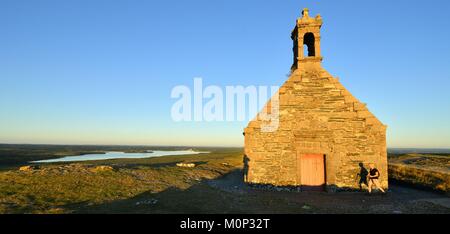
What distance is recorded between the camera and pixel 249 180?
47.4ft

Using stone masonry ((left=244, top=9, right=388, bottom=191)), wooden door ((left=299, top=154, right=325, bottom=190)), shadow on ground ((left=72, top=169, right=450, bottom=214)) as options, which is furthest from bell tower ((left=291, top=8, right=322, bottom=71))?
shadow on ground ((left=72, top=169, right=450, bottom=214))

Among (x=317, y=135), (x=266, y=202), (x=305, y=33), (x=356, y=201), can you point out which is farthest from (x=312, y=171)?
Result: (x=305, y=33)

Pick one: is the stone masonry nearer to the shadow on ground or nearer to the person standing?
the person standing

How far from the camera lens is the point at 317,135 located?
13.9 metres

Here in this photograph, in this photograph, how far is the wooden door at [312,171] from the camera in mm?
14008

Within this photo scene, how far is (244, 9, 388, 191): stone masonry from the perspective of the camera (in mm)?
13547

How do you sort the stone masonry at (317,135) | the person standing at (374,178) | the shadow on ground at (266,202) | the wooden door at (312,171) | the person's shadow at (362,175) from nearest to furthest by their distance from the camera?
the shadow on ground at (266,202), the person standing at (374,178), the person's shadow at (362,175), the stone masonry at (317,135), the wooden door at (312,171)

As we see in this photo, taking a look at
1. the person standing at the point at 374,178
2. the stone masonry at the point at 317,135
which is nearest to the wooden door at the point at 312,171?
the stone masonry at the point at 317,135

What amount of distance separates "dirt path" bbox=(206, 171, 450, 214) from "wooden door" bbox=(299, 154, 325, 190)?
2.01 ft

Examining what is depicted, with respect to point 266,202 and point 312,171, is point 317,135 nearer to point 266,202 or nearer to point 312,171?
point 312,171

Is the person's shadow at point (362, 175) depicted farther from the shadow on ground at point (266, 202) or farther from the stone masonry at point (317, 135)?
the shadow on ground at point (266, 202)

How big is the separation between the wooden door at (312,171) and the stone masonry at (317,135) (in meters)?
0.30

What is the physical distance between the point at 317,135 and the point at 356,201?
3653 mm
